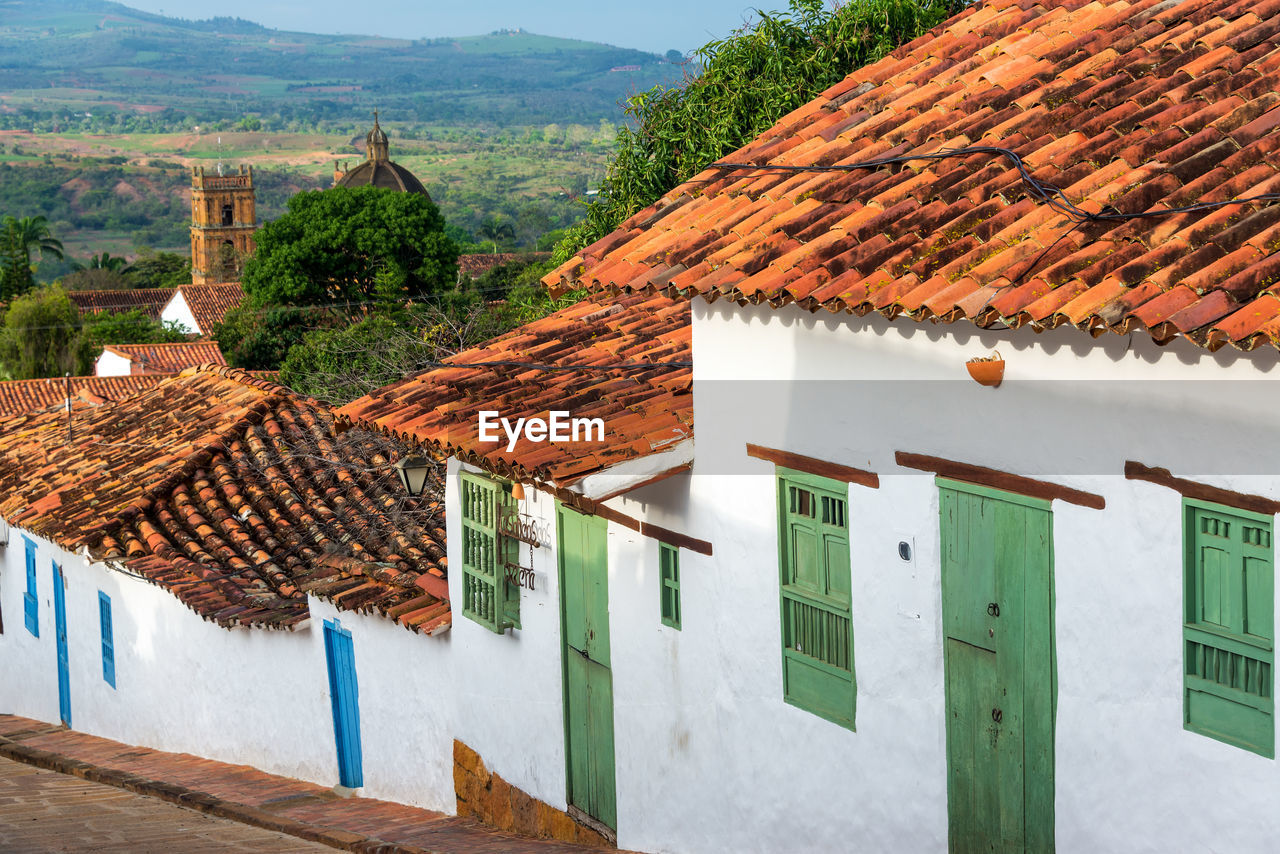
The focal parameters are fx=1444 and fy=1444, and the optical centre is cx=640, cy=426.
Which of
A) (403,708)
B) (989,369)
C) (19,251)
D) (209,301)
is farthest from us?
(19,251)

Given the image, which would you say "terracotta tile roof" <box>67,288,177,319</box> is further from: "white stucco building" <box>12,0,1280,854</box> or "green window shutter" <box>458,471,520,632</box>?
"white stucco building" <box>12,0,1280,854</box>

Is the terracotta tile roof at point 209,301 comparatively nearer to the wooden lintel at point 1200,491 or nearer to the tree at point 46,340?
the tree at point 46,340

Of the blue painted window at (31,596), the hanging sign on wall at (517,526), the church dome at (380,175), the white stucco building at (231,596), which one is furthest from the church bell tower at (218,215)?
the hanging sign on wall at (517,526)

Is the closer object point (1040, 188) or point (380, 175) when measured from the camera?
point (1040, 188)

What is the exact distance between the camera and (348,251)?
52.8 meters

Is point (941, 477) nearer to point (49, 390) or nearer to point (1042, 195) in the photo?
point (1042, 195)

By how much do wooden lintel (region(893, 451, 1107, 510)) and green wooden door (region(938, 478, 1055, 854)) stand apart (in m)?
0.05

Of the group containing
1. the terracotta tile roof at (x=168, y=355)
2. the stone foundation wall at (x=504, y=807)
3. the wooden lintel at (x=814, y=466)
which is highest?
the wooden lintel at (x=814, y=466)

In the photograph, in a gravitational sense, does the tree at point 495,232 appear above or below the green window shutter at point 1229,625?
above

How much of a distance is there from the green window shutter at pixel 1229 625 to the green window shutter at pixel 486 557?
4912 millimetres

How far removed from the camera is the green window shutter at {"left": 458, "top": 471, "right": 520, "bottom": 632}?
9.22 metres

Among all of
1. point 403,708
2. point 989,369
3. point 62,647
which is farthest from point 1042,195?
point 62,647

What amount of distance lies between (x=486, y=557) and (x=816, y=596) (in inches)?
130

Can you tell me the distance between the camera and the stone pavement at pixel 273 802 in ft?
29.1
